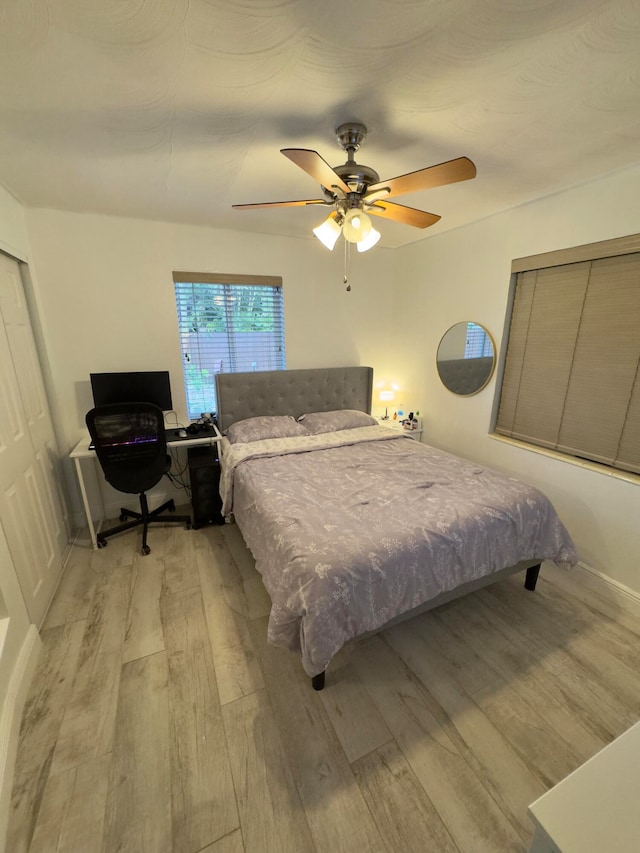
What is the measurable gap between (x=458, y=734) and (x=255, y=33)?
266 centimetres

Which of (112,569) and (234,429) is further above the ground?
(234,429)

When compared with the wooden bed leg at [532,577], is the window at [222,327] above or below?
above

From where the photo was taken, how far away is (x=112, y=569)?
2.45m

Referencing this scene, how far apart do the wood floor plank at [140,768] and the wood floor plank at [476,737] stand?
1.12 m

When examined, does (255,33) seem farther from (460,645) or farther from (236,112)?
(460,645)

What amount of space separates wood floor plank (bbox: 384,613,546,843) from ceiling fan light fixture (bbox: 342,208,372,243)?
2124mm

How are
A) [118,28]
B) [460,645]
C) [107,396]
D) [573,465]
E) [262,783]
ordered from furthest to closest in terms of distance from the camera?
[107,396] → [573,465] → [460,645] → [262,783] → [118,28]

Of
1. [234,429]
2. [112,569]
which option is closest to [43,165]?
[234,429]

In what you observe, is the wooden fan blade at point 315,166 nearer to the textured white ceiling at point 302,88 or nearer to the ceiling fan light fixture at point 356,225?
the ceiling fan light fixture at point 356,225

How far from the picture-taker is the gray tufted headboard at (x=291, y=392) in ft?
10.9

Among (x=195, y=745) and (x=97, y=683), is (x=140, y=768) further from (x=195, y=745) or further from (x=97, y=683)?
(x=97, y=683)

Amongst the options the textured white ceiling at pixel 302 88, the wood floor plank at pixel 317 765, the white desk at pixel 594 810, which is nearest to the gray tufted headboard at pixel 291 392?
the textured white ceiling at pixel 302 88

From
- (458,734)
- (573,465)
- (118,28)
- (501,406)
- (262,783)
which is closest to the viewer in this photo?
(118,28)

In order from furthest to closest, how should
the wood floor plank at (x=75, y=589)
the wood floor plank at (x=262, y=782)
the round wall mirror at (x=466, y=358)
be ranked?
the round wall mirror at (x=466, y=358) → the wood floor plank at (x=75, y=589) → the wood floor plank at (x=262, y=782)
